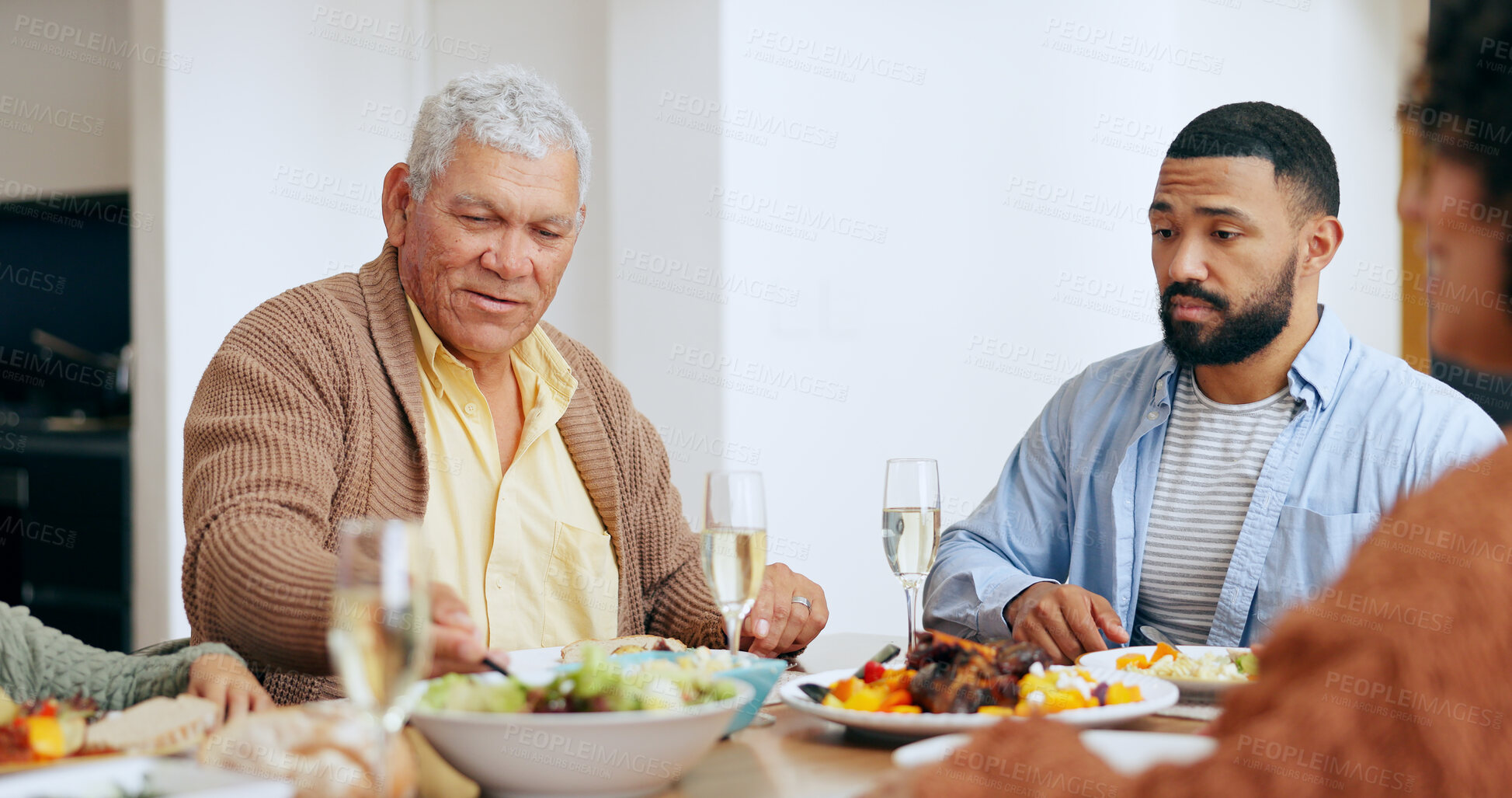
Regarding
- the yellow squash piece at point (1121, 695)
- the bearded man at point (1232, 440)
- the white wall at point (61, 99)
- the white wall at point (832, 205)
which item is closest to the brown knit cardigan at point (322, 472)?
the bearded man at point (1232, 440)

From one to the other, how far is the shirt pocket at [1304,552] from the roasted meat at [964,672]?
80 cm

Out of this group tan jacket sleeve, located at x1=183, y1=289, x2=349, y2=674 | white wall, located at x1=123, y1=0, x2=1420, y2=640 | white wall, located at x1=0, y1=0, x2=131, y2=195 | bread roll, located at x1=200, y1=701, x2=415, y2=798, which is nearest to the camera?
bread roll, located at x1=200, y1=701, x2=415, y2=798

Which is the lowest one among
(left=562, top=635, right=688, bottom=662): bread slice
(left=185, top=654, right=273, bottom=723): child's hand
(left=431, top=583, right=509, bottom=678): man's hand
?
(left=562, top=635, right=688, bottom=662): bread slice

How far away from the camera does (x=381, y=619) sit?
0.71 meters

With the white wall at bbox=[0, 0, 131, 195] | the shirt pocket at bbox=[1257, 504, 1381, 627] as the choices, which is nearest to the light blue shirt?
the shirt pocket at bbox=[1257, 504, 1381, 627]

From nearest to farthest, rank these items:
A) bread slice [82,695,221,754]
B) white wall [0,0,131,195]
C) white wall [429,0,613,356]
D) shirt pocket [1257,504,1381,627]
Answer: bread slice [82,695,221,754] → shirt pocket [1257,504,1381,627] → white wall [429,0,613,356] → white wall [0,0,131,195]

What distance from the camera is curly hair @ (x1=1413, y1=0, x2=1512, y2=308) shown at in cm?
65

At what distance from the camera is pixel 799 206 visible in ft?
12.3

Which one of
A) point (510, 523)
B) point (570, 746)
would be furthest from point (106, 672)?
point (510, 523)

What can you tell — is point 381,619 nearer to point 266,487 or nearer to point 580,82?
point 266,487

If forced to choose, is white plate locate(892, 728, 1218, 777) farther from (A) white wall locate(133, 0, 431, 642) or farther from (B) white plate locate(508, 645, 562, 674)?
(A) white wall locate(133, 0, 431, 642)

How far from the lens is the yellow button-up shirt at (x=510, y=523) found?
1.83m

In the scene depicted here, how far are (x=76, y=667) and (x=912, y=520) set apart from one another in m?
0.87

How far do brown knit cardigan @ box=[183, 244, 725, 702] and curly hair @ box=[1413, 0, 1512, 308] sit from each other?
1.01 metres
